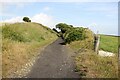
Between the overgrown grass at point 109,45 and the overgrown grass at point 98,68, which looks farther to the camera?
the overgrown grass at point 109,45

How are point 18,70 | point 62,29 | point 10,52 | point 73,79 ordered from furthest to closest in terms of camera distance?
point 62,29 < point 10,52 < point 18,70 < point 73,79

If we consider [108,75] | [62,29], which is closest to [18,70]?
[108,75]

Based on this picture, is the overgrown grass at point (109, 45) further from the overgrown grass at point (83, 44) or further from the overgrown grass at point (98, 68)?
the overgrown grass at point (98, 68)

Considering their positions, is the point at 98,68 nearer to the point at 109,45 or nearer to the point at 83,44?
the point at 83,44

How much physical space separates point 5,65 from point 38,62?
2.75 m

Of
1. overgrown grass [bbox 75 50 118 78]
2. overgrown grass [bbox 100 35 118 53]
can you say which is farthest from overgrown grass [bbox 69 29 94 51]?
overgrown grass [bbox 75 50 118 78]

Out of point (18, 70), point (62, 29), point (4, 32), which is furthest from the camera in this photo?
point (62, 29)

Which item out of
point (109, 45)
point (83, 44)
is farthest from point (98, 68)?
point (109, 45)

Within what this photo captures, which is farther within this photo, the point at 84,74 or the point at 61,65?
the point at 61,65

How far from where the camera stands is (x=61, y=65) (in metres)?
16.1

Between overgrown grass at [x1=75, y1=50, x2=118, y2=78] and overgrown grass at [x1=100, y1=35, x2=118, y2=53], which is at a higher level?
Result: overgrown grass at [x1=75, y1=50, x2=118, y2=78]

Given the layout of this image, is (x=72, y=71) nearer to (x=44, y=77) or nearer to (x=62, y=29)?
(x=44, y=77)

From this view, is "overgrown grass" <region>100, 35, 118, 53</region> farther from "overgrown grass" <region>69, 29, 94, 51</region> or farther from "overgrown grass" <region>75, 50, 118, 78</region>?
"overgrown grass" <region>75, 50, 118, 78</region>

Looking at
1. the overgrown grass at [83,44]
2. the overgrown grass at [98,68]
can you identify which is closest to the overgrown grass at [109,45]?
the overgrown grass at [83,44]
